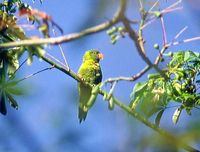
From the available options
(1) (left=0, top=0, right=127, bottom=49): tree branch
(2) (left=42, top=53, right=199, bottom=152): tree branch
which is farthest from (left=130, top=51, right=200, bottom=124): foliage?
(1) (left=0, top=0, right=127, bottom=49): tree branch

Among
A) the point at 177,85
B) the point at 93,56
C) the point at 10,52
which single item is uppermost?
the point at 10,52

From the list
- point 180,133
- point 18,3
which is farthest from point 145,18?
point 18,3

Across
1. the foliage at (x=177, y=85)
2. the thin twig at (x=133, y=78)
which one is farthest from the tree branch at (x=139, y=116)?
the foliage at (x=177, y=85)

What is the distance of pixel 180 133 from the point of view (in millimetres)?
1146

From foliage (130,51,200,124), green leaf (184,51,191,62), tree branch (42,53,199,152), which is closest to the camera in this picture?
tree branch (42,53,199,152)

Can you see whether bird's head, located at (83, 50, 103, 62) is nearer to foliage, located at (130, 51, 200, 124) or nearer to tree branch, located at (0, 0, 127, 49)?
foliage, located at (130, 51, 200, 124)

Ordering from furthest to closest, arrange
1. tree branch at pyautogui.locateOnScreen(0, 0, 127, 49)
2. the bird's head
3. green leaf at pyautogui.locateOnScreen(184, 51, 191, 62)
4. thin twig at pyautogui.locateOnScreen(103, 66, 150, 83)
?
the bird's head < green leaf at pyautogui.locateOnScreen(184, 51, 191, 62) < thin twig at pyautogui.locateOnScreen(103, 66, 150, 83) < tree branch at pyautogui.locateOnScreen(0, 0, 127, 49)

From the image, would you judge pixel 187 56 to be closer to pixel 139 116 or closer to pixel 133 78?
pixel 133 78

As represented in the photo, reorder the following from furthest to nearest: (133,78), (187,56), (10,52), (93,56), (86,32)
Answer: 1. (93,56)
2. (187,56)
3. (10,52)
4. (133,78)
5. (86,32)

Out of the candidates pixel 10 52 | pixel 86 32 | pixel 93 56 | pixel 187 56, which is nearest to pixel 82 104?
pixel 86 32

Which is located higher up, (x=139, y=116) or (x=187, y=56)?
(x=139, y=116)

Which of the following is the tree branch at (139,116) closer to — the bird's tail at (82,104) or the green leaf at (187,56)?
the bird's tail at (82,104)

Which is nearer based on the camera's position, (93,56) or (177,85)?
(177,85)

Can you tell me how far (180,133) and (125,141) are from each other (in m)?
0.17
